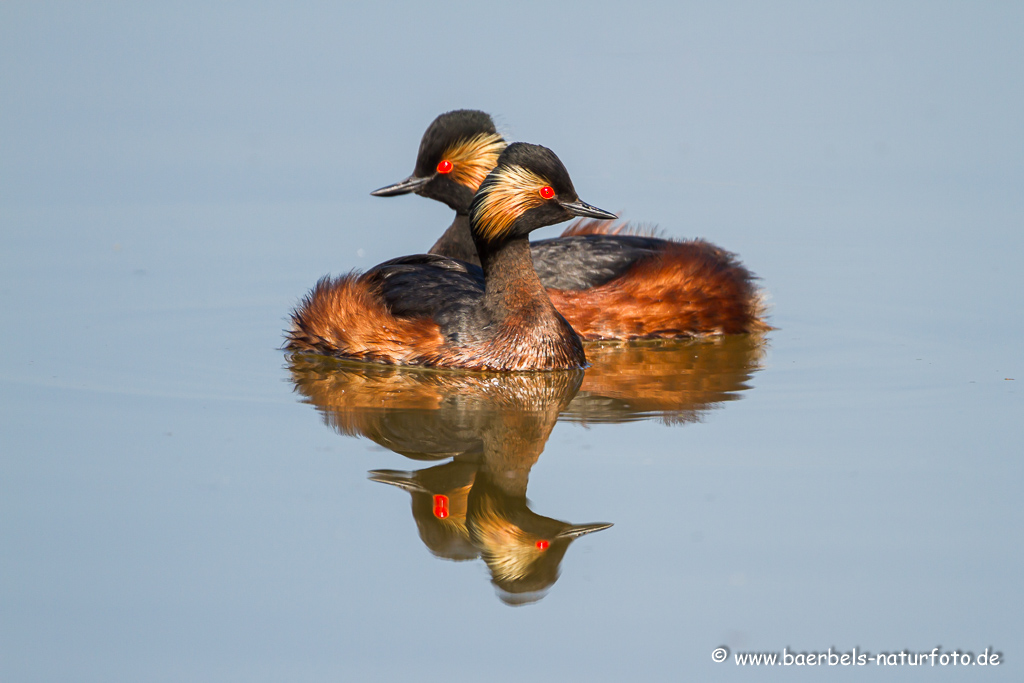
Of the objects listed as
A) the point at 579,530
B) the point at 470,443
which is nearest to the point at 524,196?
A: the point at 470,443

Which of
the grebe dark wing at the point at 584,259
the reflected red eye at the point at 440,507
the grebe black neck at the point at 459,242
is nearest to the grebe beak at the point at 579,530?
the reflected red eye at the point at 440,507

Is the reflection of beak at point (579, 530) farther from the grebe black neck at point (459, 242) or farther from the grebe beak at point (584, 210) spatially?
the grebe black neck at point (459, 242)

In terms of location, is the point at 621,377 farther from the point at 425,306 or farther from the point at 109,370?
the point at 109,370

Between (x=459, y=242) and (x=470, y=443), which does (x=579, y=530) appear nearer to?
(x=470, y=443)

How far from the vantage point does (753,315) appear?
11.8 m

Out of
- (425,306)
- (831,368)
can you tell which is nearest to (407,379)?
(425,306)

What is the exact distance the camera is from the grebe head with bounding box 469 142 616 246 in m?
10.1

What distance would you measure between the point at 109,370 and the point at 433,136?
338 cm

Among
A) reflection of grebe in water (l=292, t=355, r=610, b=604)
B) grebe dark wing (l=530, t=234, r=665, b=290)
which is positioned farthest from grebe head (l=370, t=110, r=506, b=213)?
reflection of grebe in water (l=292, t=355, r=610, b=604)

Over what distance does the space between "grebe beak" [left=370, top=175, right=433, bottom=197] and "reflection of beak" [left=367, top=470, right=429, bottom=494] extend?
4339mm

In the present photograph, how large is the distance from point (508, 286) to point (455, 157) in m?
2.03

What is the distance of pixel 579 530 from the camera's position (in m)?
7.22

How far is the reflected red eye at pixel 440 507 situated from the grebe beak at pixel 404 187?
15.5ft

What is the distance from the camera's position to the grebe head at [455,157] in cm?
1188
